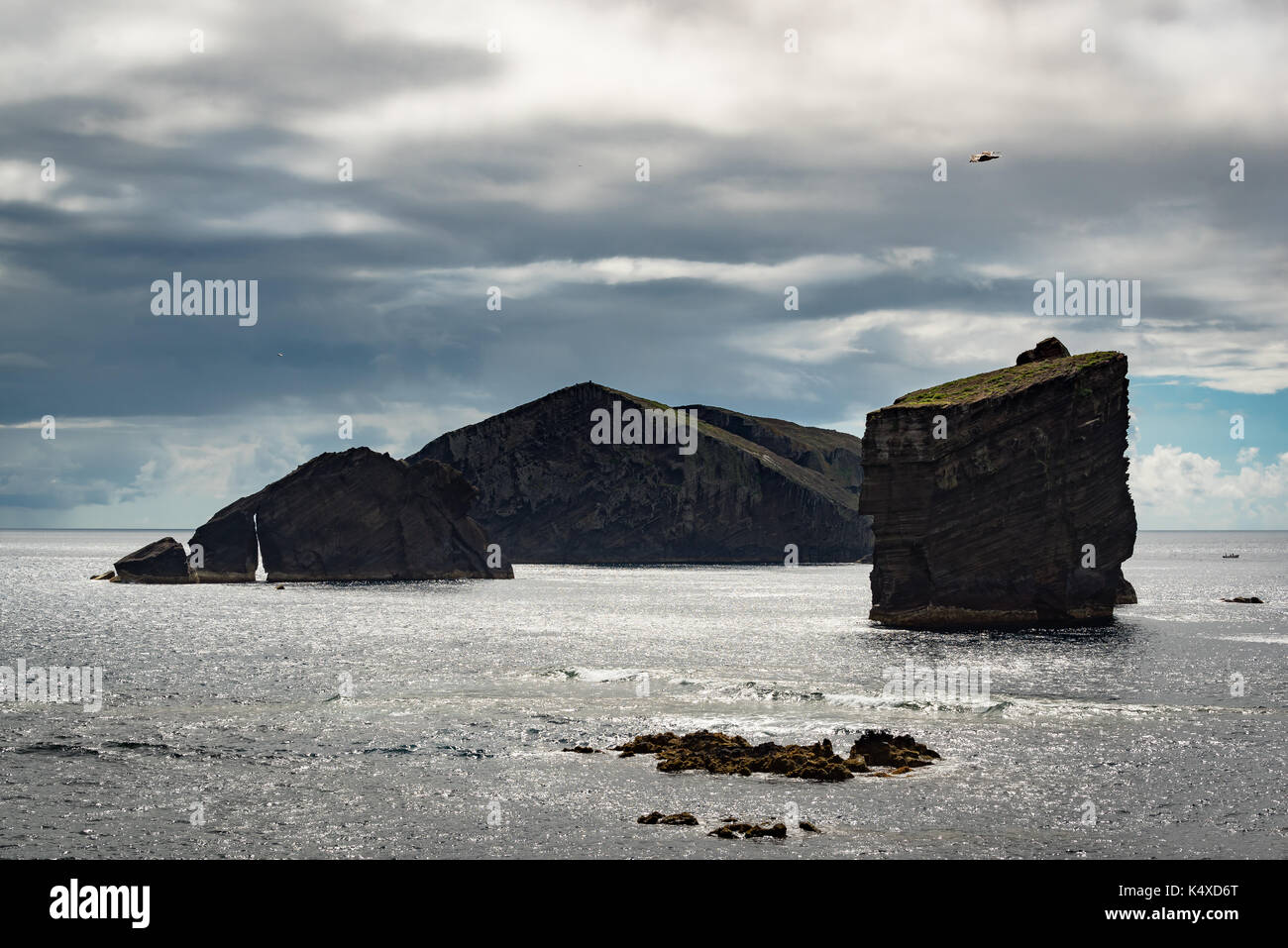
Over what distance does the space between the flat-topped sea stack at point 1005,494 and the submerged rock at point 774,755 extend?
6456cm

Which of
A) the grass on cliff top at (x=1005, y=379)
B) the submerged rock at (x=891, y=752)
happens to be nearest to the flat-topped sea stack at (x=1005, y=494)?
the grass on cliff top at (x=1005, y=379)

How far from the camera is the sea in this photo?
3453 centimetres

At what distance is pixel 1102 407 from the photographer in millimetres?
110562

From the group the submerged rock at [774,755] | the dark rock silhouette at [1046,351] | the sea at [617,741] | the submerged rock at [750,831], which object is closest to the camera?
the submerged rock at [750,831]

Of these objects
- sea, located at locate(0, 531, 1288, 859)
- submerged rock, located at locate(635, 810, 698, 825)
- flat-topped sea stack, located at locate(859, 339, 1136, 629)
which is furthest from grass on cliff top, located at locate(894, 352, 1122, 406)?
submerged rock, located at locate(635, 810, 698, 825)

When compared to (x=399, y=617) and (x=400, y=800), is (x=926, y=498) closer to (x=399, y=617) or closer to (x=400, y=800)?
(x=399, y=617)

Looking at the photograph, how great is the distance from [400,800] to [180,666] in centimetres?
4996

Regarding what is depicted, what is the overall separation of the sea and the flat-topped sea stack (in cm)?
578

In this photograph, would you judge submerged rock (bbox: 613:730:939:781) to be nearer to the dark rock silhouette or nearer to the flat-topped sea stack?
the flat-topped sea stack

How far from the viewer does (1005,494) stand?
109438 millimetres

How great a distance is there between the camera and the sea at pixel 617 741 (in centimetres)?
3453

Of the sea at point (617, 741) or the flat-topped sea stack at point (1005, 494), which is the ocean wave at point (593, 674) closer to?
the sea at point (617, 741)
